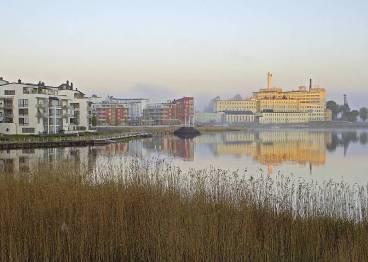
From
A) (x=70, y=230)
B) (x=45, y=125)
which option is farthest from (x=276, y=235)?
(x=45, y=125)

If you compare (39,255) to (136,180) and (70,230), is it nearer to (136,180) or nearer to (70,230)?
(70,230)

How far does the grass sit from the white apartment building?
2446 inches

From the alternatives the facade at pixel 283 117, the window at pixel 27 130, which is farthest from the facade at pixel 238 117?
the window at pixel 27 130

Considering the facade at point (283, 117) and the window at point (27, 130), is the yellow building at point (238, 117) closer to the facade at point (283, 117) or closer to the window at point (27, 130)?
the facade at point (283, 117)

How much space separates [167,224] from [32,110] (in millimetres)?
66790

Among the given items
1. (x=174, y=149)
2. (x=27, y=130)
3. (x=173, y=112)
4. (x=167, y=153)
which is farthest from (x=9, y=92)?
(x=173, y=112)

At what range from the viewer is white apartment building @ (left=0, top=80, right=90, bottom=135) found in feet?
226

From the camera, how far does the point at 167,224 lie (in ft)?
24.5

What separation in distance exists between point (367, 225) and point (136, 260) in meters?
4.54

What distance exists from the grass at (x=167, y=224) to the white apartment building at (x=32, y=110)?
6212cm

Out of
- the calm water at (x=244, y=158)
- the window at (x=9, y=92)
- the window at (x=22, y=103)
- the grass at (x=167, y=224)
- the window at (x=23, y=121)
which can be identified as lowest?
the calm water at (x=244, y=158)

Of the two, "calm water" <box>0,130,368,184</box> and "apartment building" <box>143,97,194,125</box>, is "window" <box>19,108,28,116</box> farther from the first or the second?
"apartment building" <box>143,97,194,125</box>

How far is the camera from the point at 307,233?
786cm

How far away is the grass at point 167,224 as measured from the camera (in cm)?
682
